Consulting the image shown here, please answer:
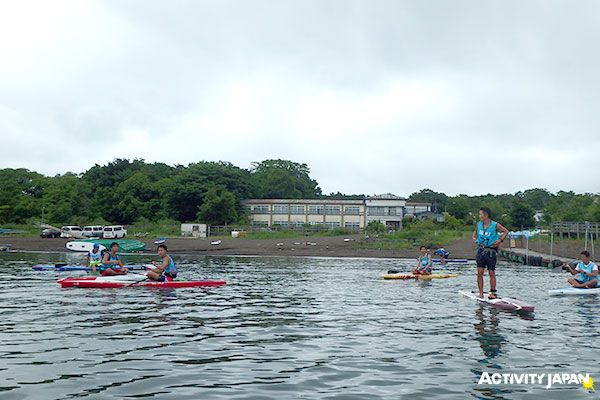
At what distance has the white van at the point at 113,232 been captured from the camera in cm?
7612

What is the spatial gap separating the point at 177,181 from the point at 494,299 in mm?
80962

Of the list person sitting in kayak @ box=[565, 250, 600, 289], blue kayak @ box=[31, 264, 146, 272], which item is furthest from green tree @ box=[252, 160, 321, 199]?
person sitting in kayak @ box=[565, 250, 600, 289]

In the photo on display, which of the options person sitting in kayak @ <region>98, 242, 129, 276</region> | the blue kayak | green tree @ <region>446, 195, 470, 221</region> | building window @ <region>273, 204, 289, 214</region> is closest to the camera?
person sitting in kayak @ <region>98, 242, 129, 276</region>

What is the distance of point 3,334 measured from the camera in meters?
11.8

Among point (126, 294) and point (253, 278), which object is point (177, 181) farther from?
point (126, 294)

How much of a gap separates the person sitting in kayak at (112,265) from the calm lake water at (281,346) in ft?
13.1

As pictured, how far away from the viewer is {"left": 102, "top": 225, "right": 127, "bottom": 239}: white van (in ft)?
250

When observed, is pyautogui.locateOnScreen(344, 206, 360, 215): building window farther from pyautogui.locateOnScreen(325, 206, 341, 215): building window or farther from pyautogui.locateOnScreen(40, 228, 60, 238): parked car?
pyautogui.locateOnScreen(40, 228, 60, 238): parked car

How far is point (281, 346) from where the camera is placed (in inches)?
428

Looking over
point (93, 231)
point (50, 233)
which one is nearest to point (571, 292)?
point (93, 231)

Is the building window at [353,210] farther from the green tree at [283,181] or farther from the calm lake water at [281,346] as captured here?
the calm lake water at [281,346]

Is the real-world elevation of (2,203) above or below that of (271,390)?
above

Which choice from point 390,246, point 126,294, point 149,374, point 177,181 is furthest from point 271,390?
point 177,181

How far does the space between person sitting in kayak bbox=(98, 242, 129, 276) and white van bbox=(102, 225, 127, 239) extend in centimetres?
5475
